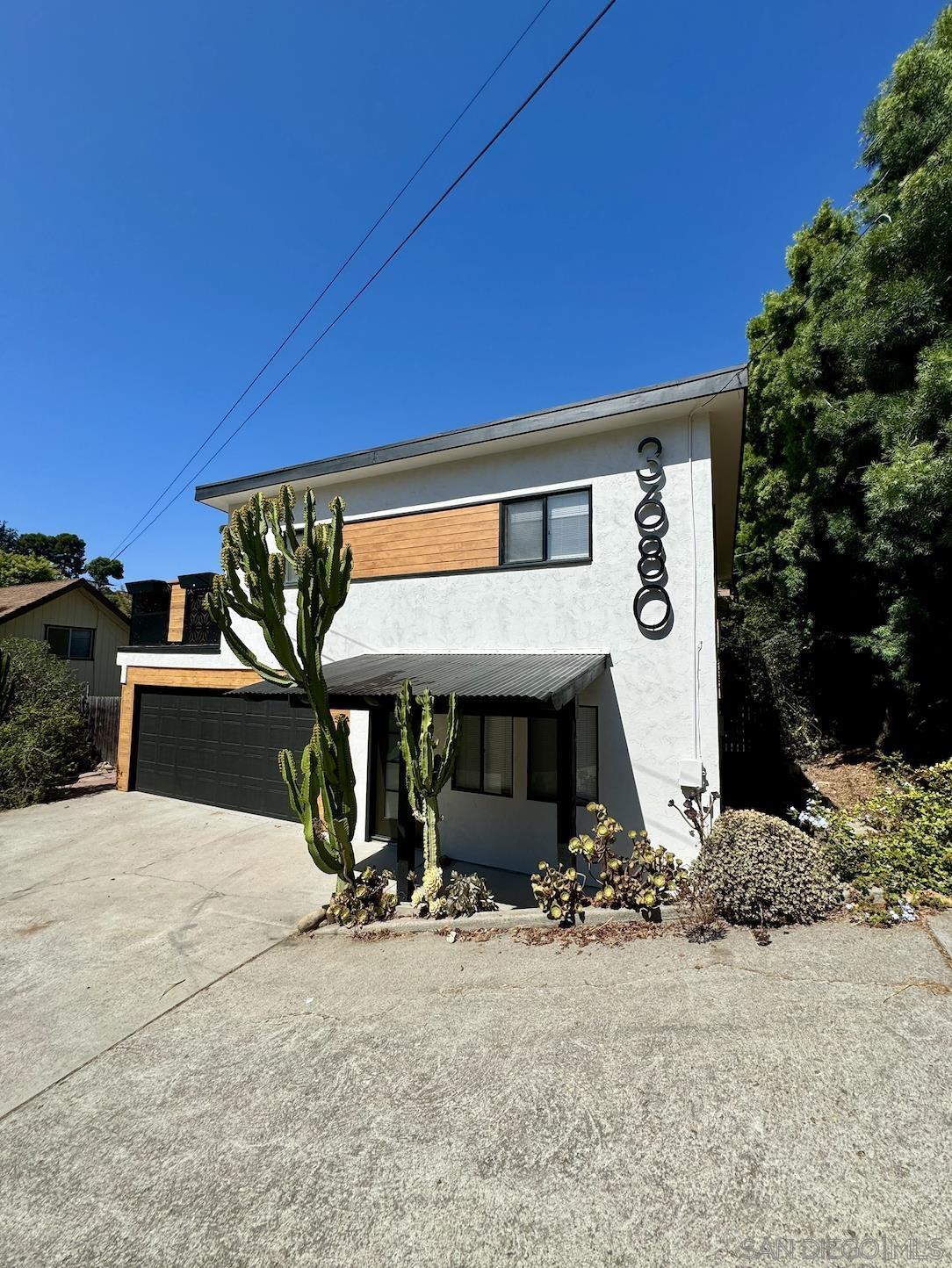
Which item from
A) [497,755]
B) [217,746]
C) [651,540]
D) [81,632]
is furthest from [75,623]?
[651,540]

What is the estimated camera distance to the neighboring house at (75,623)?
1981 centimetres

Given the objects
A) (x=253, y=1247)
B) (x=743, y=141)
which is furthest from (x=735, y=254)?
(x=253, y=1247)

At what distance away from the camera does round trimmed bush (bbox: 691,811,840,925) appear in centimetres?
507

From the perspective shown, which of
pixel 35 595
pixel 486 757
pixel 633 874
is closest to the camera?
pixel 633 874

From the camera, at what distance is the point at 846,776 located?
1211 cm

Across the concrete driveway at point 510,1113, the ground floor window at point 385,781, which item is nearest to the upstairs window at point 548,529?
the ground floor window at point 385,781

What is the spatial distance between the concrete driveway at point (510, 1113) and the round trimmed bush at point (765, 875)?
0.28m

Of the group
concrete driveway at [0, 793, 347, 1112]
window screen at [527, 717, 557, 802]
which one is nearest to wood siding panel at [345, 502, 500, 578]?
window screen at [527, 717, 557, 802]

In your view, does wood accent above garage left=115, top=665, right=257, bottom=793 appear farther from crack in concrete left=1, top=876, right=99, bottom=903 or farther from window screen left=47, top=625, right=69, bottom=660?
window screen left=47, top=625, right=69, bottom=660

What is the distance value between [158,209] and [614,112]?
26.8 ft

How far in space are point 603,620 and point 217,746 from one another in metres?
8.45

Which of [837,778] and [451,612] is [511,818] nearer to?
[451,612]

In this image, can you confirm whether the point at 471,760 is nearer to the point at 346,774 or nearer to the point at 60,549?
the point at 346,774

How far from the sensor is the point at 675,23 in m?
5.84
